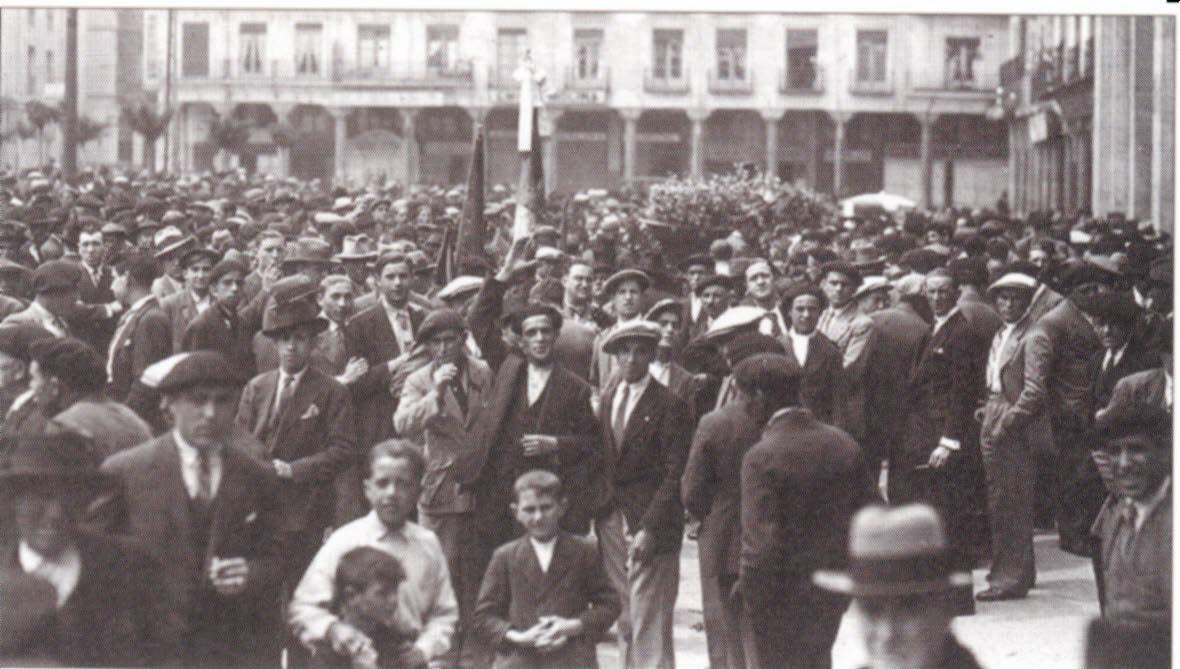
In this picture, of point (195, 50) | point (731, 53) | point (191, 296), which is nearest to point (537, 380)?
point (191, 296)

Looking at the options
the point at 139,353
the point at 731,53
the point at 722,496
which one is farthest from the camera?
the point at 731,53

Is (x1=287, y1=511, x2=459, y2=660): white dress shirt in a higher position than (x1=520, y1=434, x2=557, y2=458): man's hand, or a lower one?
lower

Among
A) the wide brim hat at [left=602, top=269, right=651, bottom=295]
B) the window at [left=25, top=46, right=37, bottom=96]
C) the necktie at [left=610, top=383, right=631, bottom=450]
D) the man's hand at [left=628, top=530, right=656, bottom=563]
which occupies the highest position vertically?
the window at [left=25, top=46, right=37, bottom=96]

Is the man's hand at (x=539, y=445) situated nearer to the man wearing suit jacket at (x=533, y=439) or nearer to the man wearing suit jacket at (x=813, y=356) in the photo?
the man wearing suit jacket at (x=533, y=439)

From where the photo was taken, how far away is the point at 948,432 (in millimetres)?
10203

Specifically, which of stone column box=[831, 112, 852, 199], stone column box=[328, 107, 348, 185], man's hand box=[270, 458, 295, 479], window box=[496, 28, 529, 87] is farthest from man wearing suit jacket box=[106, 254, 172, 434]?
stone column box=[328, 107, 348, 185]

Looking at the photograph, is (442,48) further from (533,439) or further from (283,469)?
(283,469)

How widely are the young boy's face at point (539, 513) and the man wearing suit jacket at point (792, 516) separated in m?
0.84

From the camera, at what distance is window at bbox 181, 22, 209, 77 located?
11.7 meters

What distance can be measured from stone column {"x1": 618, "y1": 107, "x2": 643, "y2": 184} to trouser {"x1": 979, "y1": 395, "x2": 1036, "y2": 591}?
34.3ft

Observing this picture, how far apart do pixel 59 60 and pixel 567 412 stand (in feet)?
23.3

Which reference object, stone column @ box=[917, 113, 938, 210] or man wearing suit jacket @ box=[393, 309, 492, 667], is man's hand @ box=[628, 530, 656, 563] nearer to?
man wearing suit jacket @ box=[393, 309, 492, 667]

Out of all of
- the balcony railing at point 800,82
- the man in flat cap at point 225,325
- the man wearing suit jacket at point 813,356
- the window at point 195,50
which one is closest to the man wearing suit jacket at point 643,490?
the man wearing suit jacket at point 813,356

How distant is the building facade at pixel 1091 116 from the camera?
10883 mm
